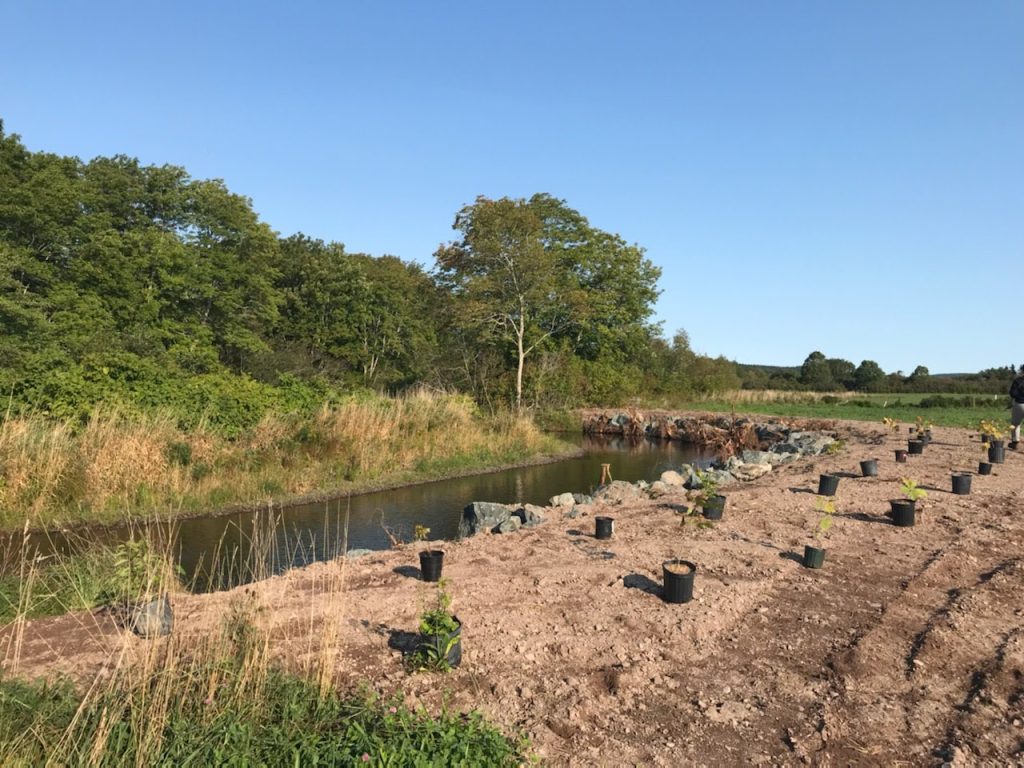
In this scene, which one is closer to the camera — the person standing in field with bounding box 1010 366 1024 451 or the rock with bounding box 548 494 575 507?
the rock with bounding box 548 494 575 507

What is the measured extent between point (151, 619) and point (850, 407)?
29.6 m

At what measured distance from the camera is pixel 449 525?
9562 mm

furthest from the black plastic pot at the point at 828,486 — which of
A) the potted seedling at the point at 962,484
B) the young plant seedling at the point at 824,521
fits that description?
the potted seedling at the point at 962,484

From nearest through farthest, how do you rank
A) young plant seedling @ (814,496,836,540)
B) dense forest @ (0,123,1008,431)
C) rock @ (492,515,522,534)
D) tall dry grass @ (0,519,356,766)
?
tall dry grass @ (0,519,356,766), young plant seedling @ (814,496,836,540), rock @ (492,515,522,534), dense forest @ (0,123,1008,431)

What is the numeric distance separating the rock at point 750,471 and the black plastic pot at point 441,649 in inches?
337

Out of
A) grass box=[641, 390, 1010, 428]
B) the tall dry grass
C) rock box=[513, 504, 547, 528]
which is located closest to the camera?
the tall dry grass

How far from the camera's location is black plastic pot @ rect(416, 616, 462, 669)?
3.54 metres

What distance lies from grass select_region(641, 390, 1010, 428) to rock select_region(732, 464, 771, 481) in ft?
33.4

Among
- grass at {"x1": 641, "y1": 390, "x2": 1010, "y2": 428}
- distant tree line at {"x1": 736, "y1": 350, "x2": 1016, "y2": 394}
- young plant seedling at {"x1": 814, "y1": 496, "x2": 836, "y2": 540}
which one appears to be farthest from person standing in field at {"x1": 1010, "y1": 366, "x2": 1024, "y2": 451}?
distant tree line at {"x1": 736, "y1": 350, "x2": 1016, "y2": 394}

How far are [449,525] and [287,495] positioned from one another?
3102mm

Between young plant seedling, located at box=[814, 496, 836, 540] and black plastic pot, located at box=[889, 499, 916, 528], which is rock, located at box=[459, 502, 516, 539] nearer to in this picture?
young plant seedling, located at box=[814, 496, 836, 540]

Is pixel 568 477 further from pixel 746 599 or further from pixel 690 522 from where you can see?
pixel 746 599

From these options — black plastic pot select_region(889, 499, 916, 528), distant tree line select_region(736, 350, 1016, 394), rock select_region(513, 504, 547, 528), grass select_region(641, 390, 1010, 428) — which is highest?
distant tree line select_region(736, 350, 1016, 394)

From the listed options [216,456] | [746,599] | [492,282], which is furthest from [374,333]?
[746,599]
